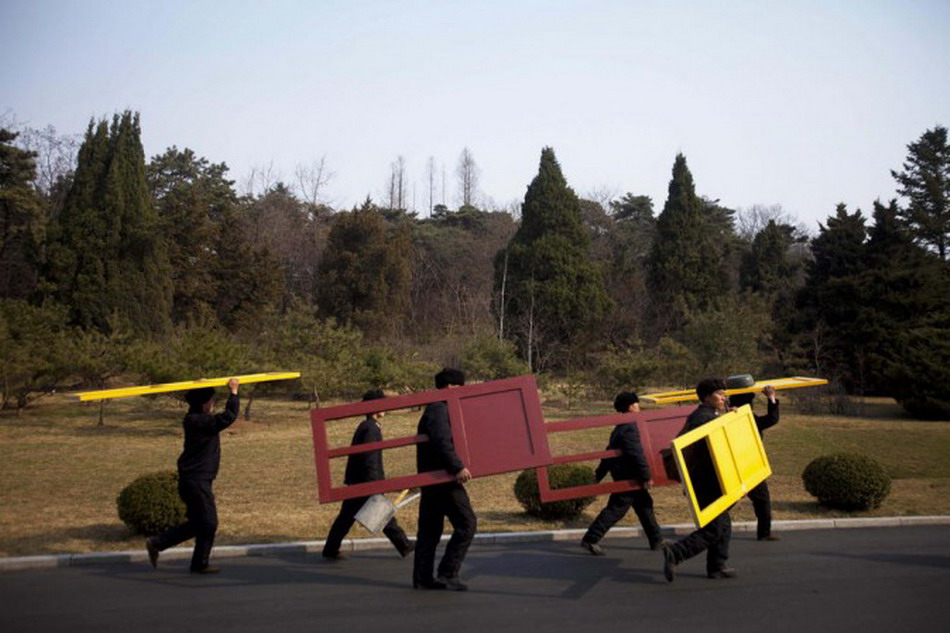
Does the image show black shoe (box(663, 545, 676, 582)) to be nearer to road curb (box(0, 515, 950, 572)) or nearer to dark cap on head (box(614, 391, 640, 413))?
dark cap on head (box(614, 391, 640, 413))

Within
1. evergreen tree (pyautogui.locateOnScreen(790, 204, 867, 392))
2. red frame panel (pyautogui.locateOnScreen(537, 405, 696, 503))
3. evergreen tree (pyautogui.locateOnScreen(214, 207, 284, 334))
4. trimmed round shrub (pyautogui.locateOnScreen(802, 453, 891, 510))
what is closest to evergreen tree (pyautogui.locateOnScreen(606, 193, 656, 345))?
evergreen tree (pyautogui.locateOnScreen(790, 204, 867, 392))

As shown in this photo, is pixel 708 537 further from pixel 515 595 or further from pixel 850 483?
pixel 850 483

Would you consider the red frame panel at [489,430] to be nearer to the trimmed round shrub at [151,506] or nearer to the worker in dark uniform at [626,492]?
the worker in dark uniform at [626,492]

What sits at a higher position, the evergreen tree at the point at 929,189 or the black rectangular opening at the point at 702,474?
the evergreen tree at the point at 929,189

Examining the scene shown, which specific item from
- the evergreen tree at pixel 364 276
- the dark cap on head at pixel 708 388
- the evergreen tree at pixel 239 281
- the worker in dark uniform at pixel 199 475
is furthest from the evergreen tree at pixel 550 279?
the worker in dark uniform at pixel 199 475


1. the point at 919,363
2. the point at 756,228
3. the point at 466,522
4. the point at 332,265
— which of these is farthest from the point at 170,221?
the point at 756,228

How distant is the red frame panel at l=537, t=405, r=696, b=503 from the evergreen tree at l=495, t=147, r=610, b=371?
25.6 meters

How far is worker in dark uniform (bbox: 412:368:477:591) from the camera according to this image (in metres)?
7.45

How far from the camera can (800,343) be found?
32.1 m

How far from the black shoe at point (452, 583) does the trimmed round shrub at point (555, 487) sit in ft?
11.4

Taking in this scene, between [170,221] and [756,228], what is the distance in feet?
189

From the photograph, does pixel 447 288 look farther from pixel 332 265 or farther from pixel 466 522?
pixel 466 522

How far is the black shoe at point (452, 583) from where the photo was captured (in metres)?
7.51

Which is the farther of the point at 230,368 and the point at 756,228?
the point at 756,228
